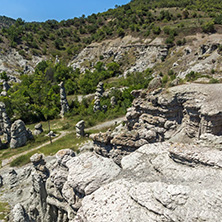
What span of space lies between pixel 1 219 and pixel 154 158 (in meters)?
11.0

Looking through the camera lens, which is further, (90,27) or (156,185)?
(90,27)

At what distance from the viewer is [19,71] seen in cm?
7612

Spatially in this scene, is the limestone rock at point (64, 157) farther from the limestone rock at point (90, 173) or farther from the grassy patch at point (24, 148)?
the grassy patch at point (24, 148)

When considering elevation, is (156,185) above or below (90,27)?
below

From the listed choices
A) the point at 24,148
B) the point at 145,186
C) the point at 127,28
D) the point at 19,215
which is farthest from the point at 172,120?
the point at 127,28

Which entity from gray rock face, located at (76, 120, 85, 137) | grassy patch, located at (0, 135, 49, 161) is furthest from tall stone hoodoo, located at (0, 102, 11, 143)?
gray rock face, located at (76, 120, 85, 137)

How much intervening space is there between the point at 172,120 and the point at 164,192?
11.4 m

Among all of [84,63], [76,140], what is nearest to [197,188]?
[76,140]

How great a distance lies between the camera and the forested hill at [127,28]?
6359cm

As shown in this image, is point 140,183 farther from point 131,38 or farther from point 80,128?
point 131,38

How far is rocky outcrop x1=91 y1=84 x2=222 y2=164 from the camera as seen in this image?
12.3 meters

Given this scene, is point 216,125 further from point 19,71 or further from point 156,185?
point 19,71

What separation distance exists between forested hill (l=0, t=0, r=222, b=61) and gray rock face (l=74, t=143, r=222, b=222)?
5910cm

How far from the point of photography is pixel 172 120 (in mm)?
15352
